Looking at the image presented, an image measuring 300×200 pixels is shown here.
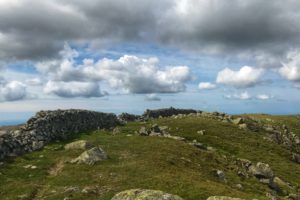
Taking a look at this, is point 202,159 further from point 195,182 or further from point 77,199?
point 77,199

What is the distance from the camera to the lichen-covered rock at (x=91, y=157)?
54.0 meters

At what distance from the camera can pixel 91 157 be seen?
54656 mm

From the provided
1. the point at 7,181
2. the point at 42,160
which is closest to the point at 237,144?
the point at 42,160

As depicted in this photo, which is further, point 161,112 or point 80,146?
point 161,112

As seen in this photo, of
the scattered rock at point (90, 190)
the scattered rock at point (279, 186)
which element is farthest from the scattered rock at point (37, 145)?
the scattered rock at point (279, 186)

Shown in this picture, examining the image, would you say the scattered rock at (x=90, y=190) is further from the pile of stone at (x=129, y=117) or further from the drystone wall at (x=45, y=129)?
the pile of stone at (x=129, y=117)

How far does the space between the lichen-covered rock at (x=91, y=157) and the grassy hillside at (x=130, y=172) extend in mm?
869

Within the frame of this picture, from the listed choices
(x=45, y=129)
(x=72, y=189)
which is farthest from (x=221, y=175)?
(x=45, y=129)

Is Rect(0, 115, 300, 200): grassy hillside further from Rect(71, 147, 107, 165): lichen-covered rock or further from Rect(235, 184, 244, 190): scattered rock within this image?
Rect(71, 147, 107, 165): lichen-covered rock

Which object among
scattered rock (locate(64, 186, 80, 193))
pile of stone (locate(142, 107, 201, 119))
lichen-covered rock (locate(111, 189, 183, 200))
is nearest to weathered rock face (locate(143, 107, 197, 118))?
pile of stone (locate(142, 107, 201, 119))

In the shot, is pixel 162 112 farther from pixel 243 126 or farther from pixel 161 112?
pixel 243 126

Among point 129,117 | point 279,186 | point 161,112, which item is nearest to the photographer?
point 279,186

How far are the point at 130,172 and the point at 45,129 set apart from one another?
82.2 feet

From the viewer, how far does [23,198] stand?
42.9m
